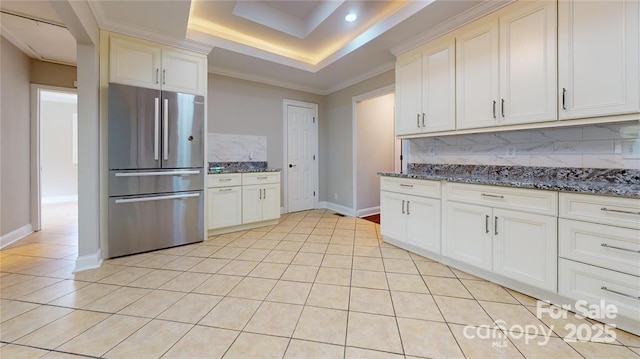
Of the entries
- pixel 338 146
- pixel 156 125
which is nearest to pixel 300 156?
pixel 338 146

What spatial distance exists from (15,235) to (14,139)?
123 cm

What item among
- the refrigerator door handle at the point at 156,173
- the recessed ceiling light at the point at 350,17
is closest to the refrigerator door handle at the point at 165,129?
the refrigerator door handle at the point at 156,173

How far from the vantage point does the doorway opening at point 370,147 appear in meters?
4.62

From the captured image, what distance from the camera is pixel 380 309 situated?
171cm

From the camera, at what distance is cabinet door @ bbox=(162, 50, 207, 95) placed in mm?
2885

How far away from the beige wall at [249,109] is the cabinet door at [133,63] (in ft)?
3.82

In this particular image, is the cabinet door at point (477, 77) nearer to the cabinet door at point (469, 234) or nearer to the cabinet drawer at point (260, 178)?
the cabinet door at point (469, 234)

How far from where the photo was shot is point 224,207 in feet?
11.3

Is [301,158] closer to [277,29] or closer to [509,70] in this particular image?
[277,29]

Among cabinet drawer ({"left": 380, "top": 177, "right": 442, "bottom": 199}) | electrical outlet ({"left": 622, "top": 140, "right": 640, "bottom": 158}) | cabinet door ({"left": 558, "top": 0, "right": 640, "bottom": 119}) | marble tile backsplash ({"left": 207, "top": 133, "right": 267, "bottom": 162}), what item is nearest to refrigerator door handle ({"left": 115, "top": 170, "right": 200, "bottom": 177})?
marble tile backsplash ({"left": 207, "top": 133, "right": 267, "bottom": 162})

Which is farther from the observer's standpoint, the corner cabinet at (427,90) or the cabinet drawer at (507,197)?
the corner cabinet at (427,90)

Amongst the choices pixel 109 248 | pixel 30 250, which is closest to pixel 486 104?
pixel 109 248

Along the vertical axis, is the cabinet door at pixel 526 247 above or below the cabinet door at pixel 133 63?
below

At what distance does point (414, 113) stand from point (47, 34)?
4.40 metres
